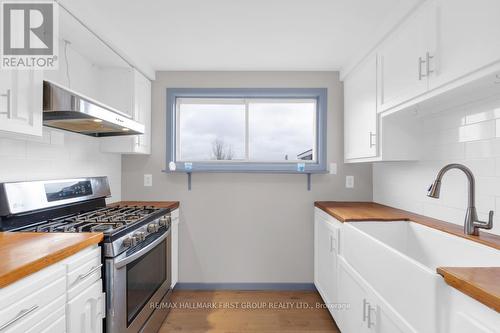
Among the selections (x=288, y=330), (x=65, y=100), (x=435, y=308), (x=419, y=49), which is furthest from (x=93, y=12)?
(x=288, y=330)

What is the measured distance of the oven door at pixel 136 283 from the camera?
139 cm

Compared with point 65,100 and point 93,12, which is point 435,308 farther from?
point 93,12

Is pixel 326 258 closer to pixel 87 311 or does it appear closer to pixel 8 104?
pixel 87 311

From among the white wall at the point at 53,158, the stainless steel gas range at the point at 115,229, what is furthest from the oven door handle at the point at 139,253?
the white wall at the point at 53,158

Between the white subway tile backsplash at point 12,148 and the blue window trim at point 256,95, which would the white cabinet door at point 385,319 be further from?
the white subway tile backsplash at point 12,148

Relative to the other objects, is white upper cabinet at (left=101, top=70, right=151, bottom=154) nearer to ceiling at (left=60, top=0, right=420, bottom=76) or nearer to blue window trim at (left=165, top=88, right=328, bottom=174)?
ceiling at (left=60, top=0, right=420, bottom=76)

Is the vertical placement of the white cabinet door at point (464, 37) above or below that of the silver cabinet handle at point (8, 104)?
above

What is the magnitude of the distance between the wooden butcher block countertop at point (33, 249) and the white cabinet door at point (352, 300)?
57.9 inches

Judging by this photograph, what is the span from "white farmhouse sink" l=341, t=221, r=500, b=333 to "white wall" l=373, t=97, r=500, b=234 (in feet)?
0.76

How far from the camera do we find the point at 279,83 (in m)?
2.65

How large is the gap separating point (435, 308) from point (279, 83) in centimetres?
226

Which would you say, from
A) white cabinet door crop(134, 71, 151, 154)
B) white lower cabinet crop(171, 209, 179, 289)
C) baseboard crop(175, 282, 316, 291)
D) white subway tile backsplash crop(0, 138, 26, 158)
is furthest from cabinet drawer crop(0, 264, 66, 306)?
baseboard crop(175, 282, 316, 291)

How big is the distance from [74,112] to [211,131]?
1549 millimetres

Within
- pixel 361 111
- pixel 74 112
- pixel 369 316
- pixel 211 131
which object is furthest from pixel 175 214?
pixel 361 111
